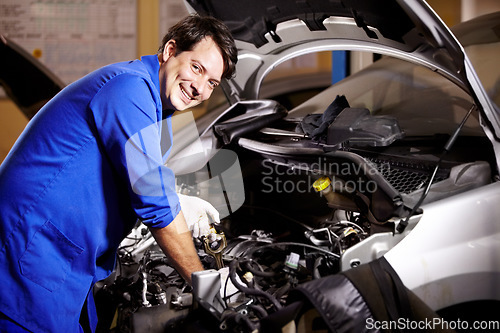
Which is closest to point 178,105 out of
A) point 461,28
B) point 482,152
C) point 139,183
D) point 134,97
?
point 134,97

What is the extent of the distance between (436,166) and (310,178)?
1.81ft

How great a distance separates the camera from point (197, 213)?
1835 mm

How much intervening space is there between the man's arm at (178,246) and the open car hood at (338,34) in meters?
0.94

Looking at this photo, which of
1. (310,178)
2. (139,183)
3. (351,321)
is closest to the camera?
(351,321)

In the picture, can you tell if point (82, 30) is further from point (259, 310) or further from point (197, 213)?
point (259, 310)

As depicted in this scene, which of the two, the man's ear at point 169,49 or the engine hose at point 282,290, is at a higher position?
the man's ear at point 169,49

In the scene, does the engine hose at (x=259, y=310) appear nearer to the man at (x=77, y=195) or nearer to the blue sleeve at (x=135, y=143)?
the man at (x=77, y=195)

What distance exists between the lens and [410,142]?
5.69ft

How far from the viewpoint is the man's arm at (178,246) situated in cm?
143

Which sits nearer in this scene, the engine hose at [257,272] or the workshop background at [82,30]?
the engine hose at [257,272]

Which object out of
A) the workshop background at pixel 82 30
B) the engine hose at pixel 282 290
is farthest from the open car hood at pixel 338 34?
the workshop background at pixel 82 30

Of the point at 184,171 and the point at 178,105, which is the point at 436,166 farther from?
the point at 184,171

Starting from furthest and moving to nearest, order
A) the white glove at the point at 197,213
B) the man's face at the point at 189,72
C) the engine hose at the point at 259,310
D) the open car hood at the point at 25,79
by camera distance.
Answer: the open car hood at the point at 25,79 < the white glove at the point at 197,213 < the man's face at the point at 189,72 < the engine hose at the point at 259,310

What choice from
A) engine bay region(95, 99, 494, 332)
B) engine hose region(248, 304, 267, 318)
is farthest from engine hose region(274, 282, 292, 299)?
engine hose region(248, 304, 267, 318)
